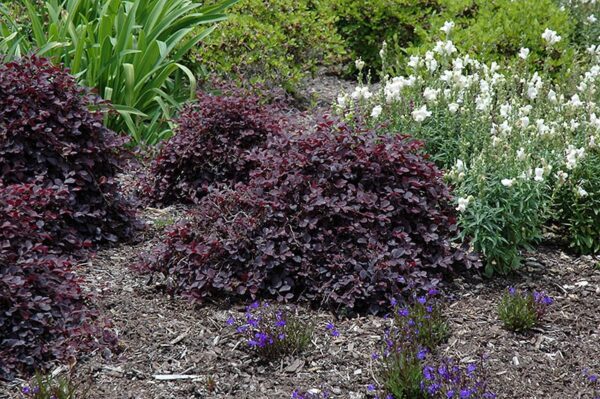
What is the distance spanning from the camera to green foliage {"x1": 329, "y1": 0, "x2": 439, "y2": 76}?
8.45 metres

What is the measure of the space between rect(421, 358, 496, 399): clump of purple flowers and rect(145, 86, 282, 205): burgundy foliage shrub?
2.28 m

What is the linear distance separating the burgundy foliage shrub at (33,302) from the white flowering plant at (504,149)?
6.56 ft

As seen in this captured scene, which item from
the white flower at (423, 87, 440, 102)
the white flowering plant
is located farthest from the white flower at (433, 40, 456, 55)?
the white flower at (423, 87, 440, 102)

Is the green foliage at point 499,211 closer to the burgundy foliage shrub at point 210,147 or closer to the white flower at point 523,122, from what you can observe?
the white flower at point 523,122

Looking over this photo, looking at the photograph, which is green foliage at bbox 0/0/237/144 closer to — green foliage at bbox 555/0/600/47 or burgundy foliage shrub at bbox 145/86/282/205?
burgundy foliage shrub at bbox 145/86/282/205

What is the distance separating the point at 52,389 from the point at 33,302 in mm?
538

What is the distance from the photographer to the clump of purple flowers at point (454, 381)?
3652 mm

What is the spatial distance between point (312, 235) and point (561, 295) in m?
1.40

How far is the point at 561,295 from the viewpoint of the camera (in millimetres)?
4754

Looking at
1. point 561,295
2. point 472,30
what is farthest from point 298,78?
point 561,295

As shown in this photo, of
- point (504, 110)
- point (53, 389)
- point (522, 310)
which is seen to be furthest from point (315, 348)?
point (504, 110)

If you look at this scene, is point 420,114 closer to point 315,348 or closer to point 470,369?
point 315,348

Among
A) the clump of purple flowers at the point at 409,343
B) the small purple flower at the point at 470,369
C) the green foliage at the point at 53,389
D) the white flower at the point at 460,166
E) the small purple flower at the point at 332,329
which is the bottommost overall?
the green foliage at the point at 53,389

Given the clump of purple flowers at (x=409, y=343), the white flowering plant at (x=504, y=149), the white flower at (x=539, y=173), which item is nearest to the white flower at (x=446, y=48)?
the white flowering plant at (x=504, y=149)
